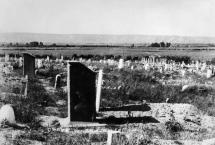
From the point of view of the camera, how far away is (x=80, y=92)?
8.96 meters

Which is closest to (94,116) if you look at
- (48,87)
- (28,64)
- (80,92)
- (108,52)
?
(80,92)

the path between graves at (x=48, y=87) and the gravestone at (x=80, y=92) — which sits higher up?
the gravestone at (x=80, y=92)

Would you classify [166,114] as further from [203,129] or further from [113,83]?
[113,83]

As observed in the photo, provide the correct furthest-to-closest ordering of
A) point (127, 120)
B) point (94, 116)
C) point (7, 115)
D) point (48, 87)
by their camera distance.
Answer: point (48, 87), point (127, 120), point (94, 116), point (7, 115)

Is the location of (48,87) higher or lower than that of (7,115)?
→ lower

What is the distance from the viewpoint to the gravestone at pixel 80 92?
888 cm

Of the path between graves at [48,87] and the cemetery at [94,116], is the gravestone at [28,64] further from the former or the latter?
the cemetery at [94,116]

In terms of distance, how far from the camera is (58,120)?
923 cm

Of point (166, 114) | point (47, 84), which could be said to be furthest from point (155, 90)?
point (47, 84)

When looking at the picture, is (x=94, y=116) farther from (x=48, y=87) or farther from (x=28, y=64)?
(x=28, y=64)

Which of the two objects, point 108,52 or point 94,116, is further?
point 108,52

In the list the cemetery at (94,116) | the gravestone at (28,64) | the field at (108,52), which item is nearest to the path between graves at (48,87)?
the cemetery at (94,116)

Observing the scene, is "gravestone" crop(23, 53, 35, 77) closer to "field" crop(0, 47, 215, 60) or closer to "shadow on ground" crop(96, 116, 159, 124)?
"shadow on ground" crop(96, 116, 159, 124)

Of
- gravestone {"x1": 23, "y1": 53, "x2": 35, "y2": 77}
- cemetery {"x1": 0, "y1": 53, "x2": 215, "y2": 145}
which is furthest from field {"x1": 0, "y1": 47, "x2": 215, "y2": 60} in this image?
cemetery {"x1": 0, "y1": 53, "x2": 215, "y2": 145}
